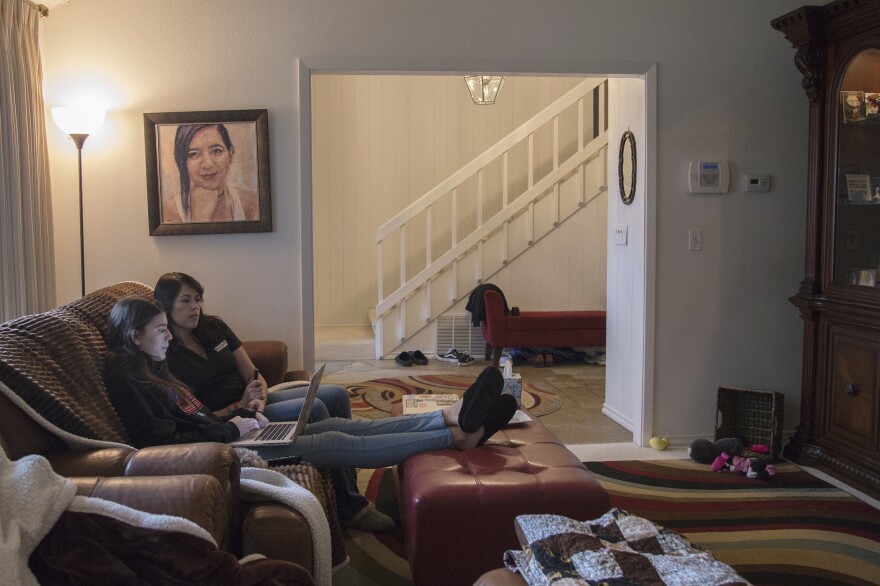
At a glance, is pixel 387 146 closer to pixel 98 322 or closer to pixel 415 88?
pixel 415 88

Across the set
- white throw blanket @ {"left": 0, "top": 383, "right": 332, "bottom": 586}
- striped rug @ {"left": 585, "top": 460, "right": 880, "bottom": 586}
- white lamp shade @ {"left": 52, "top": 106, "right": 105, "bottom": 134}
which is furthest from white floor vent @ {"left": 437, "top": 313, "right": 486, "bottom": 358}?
white throw blanket @ {"left": 0, "top": 383, "right": 332, "bottom": 586}

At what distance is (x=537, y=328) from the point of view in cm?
642

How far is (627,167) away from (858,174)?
115 centimetres

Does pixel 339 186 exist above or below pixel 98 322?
above

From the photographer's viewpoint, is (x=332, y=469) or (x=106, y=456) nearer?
(x=106, y=456)

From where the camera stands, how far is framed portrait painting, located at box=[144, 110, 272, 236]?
12.3 feet

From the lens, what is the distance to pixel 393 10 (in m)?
3.82

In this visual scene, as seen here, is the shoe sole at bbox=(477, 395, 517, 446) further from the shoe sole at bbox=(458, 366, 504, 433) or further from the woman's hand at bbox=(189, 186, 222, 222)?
the woman's hand at bbox=(189, 186, 222, 222)

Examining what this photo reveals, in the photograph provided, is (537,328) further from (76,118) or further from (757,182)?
(76,118)

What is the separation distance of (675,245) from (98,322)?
2753mm

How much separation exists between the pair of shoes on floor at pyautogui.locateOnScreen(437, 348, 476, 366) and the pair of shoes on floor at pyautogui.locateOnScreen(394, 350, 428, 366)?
216 mm

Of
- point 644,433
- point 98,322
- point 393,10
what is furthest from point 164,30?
point 644,433

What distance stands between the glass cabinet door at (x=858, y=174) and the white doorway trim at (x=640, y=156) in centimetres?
84

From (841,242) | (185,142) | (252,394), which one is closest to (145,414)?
(252,394)
